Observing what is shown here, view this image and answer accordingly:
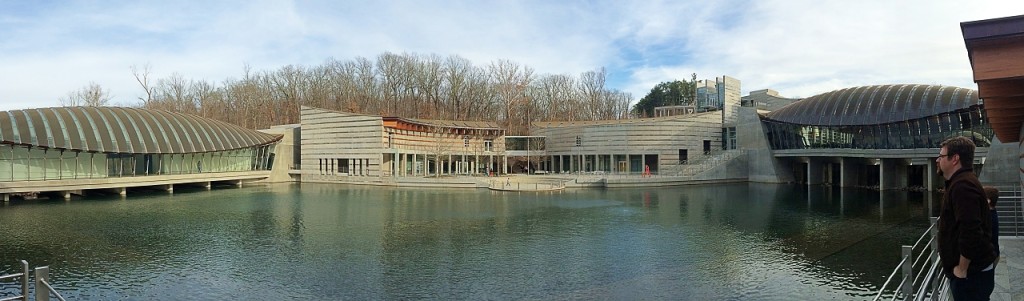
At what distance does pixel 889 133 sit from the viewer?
154 feet

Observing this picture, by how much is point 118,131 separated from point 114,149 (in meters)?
2.26

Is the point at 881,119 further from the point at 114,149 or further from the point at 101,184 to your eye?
the point at 101,184

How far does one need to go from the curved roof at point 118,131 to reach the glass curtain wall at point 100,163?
0.89 m

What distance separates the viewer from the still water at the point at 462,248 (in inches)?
575

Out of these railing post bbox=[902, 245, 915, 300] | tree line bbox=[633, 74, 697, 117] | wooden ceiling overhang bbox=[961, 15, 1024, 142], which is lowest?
railing post bbox=[902, 245, 915, 300]

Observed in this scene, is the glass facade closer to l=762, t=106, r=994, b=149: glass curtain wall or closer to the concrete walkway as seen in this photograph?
l=762, t=106, r=994, b=149: glass curtain wall

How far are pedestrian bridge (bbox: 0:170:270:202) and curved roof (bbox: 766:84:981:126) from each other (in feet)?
174

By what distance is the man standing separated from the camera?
15.5 feet

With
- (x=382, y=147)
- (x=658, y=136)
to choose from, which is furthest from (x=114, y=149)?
(x=658, y=136)

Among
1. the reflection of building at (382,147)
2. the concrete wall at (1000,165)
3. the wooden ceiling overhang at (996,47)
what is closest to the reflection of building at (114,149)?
the reflection of building at (382,147)

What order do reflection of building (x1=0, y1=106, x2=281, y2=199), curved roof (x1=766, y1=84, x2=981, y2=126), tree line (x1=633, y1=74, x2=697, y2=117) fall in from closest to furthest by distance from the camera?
reflection of building (x1=0, y1=106, x2=281, y2=199) → curved roof (x1=766, y1=84, x2=981, y2=126) → tree line (x1=633, y1=74, x2=697, y2=117)

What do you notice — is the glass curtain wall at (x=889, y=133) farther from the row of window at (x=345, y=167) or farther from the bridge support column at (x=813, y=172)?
the row of window at (x=345, y=167)

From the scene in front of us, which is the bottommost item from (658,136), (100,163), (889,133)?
(100,163)

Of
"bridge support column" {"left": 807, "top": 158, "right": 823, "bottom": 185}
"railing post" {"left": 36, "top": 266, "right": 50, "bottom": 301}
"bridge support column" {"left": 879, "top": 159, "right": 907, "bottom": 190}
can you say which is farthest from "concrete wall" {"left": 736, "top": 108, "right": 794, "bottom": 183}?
"railing post" {"left": 36, "top": 266, "right": 50, "bottom": 301}
